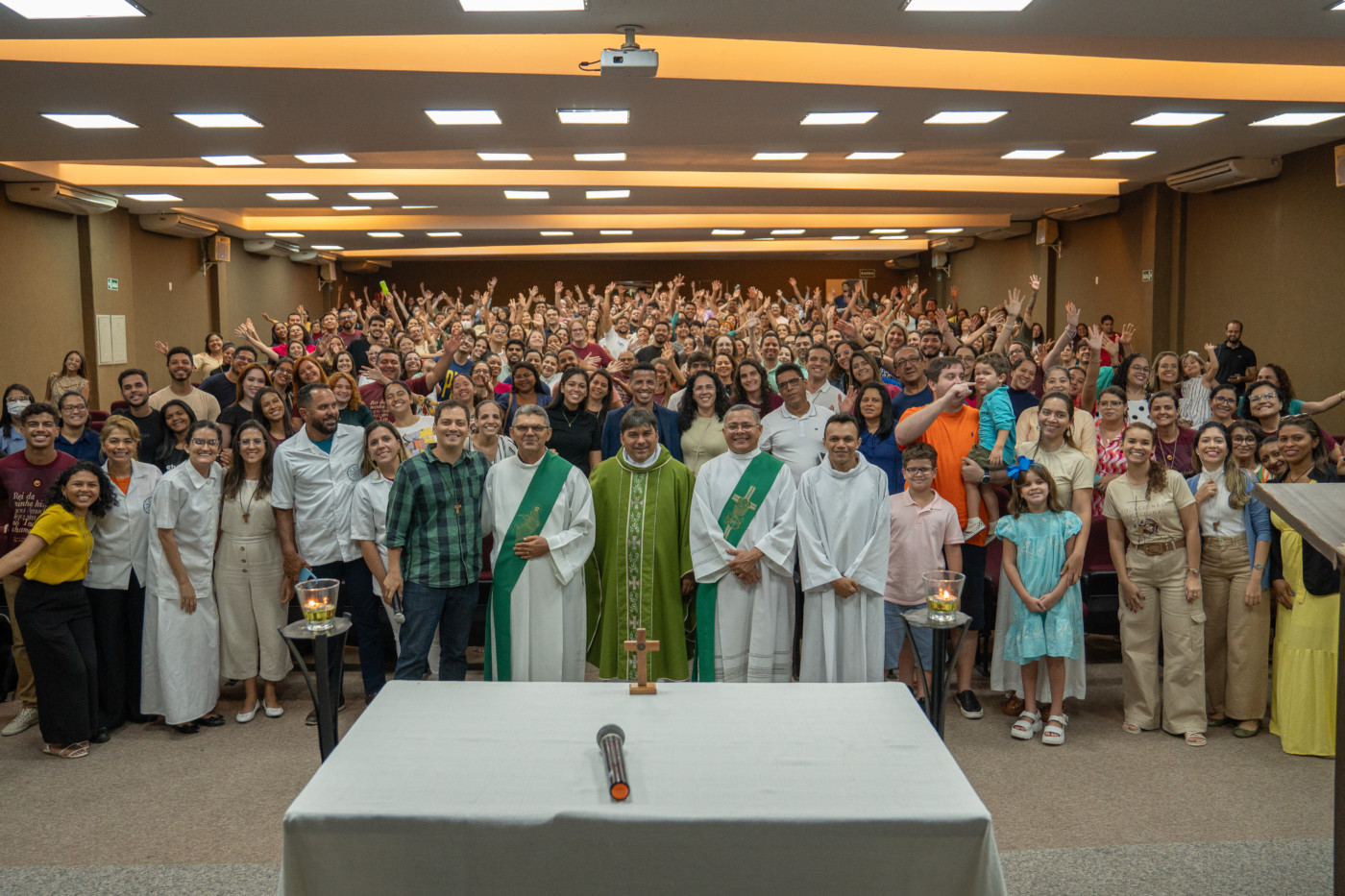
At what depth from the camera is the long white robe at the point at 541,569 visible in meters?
4.57

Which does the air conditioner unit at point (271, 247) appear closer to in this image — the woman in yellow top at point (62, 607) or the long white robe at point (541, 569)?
the woman in yellow top at point (62, 607)

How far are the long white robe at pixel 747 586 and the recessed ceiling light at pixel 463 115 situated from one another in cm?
490

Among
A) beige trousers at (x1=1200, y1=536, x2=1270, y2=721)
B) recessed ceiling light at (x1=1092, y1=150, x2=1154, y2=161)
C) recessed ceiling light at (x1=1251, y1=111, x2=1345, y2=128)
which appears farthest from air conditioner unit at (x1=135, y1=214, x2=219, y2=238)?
beige trousers at (x1=1200, y1=536, x2=1270, y2=721)

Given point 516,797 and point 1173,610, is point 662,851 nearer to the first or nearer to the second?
point 516,797

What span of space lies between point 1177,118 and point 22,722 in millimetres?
9855

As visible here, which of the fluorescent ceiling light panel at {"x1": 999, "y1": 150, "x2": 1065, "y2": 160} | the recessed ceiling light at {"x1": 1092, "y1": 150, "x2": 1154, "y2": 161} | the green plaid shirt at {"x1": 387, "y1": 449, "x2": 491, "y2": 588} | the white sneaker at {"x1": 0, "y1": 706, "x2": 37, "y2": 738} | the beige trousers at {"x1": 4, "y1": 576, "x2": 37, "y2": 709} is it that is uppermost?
the recessed ceiling light at {"x1": 1092, "y1": 150, "x2": 1154, "y2": 161}

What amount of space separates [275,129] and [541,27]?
3810mm

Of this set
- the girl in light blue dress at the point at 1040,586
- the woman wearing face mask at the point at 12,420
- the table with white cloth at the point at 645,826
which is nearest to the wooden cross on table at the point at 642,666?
the table with white cloth at the point at 645,826

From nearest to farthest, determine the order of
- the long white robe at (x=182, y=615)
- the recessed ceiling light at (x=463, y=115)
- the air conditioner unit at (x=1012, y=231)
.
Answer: the long white robe at (x=182, y=615)
the recessed ceiling light at (x=463, y=115)
the air conditioner unit at (x=1012, y=231)

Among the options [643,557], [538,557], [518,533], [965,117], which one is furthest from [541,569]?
[965,117]

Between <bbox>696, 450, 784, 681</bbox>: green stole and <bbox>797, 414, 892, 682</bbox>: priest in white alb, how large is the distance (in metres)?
0.19

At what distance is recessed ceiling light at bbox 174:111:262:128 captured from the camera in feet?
26.6

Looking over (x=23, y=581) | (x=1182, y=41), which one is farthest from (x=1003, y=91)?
(x=23, y=581)

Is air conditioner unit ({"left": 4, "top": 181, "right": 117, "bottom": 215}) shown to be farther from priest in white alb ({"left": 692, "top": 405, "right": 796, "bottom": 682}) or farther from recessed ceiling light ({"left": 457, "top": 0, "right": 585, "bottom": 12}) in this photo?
priest in white alb ({"left": 692, "top": 405, "right": 796, "bottom": 682})
